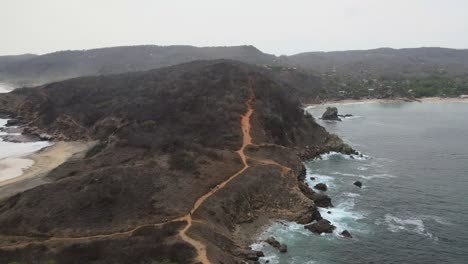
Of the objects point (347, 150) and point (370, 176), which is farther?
point (347, 150)

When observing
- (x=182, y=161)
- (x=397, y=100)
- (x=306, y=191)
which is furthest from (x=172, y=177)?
(x=397, y=100)

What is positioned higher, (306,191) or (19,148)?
(306,191)

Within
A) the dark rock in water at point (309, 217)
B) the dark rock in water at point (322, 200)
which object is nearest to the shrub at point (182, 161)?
the dark rock in water at point (309, 217)

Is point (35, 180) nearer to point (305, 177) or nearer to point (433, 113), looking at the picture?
point (305, 177)

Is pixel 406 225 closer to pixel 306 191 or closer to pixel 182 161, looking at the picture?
pixel 306 191

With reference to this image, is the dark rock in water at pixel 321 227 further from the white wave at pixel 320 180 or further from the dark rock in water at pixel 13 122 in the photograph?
the dark rock in water at pixel 13 122

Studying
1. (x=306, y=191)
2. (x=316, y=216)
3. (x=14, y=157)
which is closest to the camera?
(x=316, y=216)

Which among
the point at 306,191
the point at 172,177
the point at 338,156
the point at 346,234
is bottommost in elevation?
the point at 346,234
